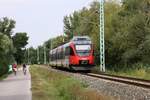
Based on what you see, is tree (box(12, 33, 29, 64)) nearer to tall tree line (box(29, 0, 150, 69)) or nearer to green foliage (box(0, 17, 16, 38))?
green foliage (box(0, 17, 16, 38))

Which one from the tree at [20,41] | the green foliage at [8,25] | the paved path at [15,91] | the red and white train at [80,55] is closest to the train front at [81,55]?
the red and white train at [80,55]

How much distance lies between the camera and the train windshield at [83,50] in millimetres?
54094

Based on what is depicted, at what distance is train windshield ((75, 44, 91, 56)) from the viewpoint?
54.1 meters

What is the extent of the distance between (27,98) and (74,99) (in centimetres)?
280

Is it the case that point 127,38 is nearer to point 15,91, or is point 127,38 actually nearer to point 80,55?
point 80,55

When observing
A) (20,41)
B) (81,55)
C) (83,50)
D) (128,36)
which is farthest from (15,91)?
(20,41)

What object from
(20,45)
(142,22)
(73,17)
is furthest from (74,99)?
(20,45)

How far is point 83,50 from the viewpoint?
5425 centimetres

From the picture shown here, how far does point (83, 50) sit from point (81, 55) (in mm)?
667

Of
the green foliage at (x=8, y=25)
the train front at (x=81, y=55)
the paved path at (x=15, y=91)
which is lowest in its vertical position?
the paved path at (x=15, y=91)

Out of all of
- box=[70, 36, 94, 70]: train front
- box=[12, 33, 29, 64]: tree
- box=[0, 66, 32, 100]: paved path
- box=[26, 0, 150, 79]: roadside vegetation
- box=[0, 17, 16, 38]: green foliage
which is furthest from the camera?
box=[12, 33, 29, 64]: tree

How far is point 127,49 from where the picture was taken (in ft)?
200

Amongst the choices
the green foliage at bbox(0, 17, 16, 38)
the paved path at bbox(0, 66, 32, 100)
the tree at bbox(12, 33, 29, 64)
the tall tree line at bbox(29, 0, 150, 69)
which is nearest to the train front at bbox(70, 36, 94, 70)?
the tall tree line at bbox(29, 0, 150, 69)

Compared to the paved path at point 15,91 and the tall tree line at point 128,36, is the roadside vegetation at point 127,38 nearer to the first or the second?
the tall tree line at point 128,36
